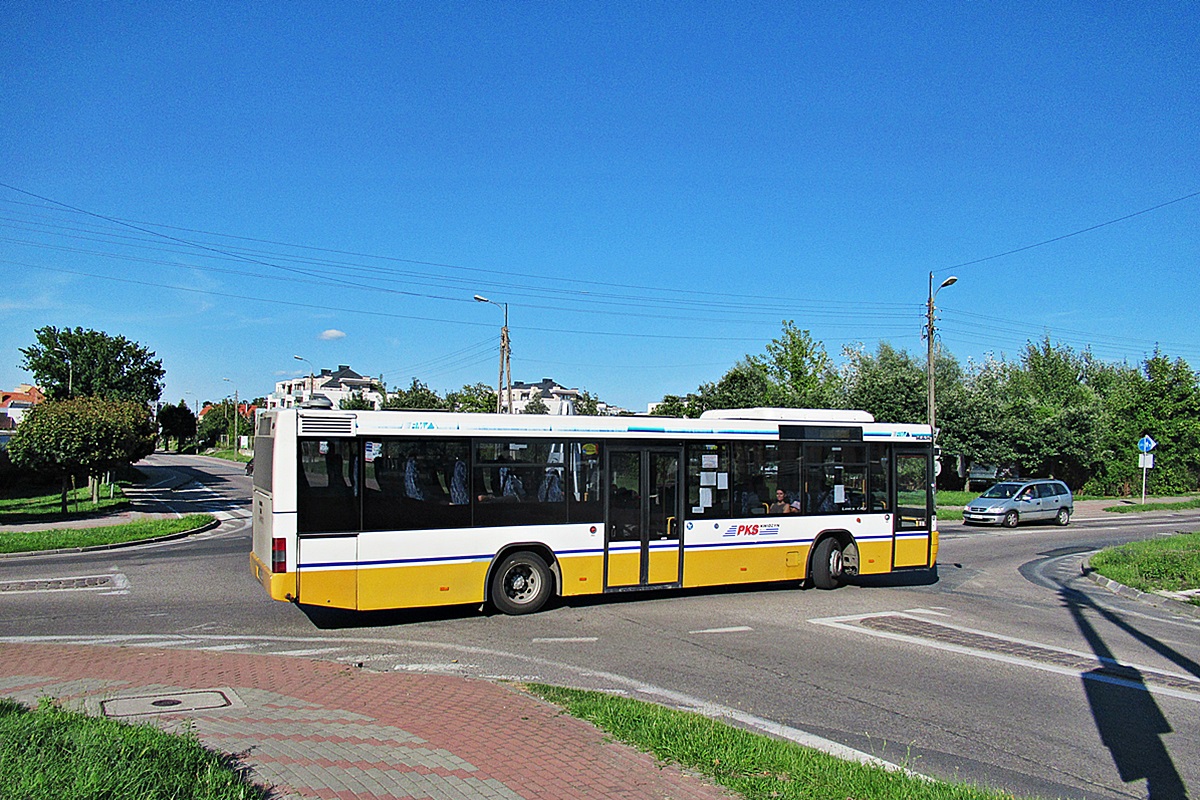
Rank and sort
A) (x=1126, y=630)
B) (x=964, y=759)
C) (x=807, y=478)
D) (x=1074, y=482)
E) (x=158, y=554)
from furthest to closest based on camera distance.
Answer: (x=1074, y=482) → (x=158, y=554) → (x=807, y=478) → (x=1126, y=630) → (x=964, y=759)

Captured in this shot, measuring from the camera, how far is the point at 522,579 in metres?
11.9

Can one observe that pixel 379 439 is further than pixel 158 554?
No

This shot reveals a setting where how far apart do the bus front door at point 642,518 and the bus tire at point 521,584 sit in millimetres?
955

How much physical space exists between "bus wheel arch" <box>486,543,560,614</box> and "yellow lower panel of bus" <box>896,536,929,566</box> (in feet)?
20.8

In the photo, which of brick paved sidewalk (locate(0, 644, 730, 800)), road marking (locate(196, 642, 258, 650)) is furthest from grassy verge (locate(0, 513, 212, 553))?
brick paved sidewalk (locate(0, 644, 730, 800))

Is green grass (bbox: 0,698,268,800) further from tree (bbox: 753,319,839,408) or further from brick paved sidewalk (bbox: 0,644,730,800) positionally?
tree (bbox: 753,319,839,408)

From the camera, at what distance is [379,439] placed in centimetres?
1086

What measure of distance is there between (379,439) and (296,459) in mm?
1022

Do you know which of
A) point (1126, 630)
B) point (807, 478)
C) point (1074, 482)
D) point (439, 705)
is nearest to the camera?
point (439, 705)

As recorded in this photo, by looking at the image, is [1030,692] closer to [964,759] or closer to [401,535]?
[964,759]

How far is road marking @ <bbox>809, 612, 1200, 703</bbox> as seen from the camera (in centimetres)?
896

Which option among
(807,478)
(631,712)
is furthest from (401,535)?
Answer: (807,478)

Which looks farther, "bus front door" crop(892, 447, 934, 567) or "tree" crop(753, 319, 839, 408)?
"tree" crop(753, 319, 839, 408)

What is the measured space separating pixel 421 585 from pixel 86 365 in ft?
171
